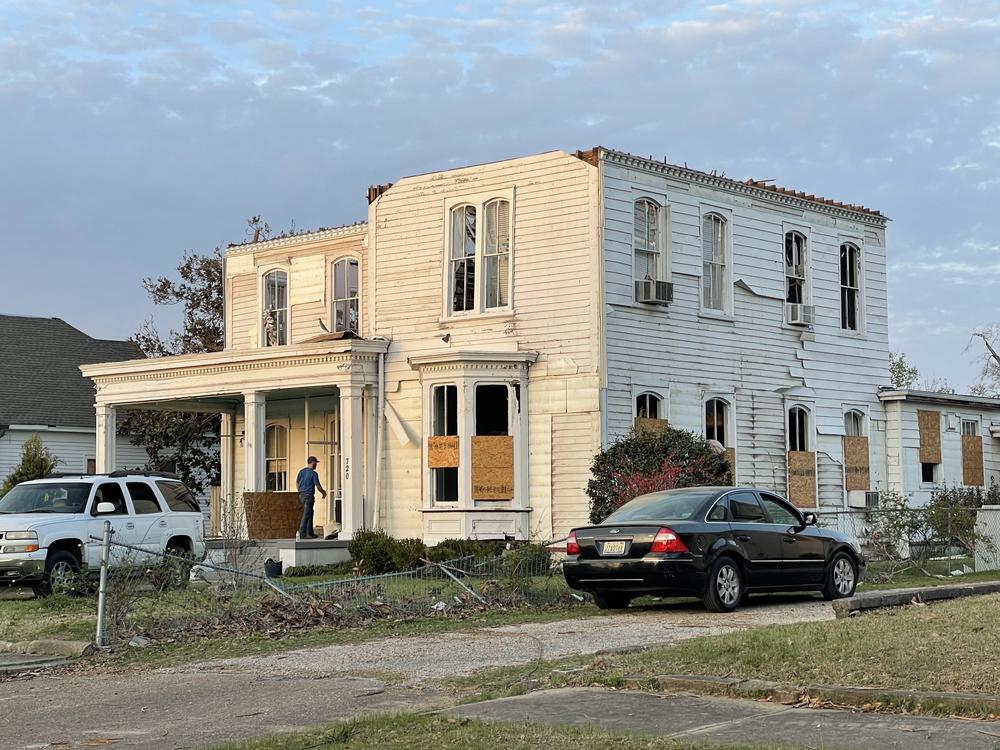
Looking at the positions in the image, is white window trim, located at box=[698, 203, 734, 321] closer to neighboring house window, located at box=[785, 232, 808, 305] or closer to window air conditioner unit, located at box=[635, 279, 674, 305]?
window air conditioner unit, located at box=[635, 279, 674, 305]

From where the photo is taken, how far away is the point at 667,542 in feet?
52.4

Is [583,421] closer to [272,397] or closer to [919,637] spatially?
[272,397]

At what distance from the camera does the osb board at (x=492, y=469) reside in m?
26.6

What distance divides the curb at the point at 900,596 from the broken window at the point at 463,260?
43.8 feet

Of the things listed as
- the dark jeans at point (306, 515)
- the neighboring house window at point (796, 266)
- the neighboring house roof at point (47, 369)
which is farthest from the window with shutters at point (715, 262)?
the neighboring house roof at point (47, 369)

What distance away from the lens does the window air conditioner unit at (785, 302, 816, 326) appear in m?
29.8

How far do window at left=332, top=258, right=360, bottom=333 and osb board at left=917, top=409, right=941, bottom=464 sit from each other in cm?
1304

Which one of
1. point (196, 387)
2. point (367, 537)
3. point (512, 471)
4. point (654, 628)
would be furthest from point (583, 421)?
point (654, 628)

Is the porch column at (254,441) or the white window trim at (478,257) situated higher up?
the white window trim at (478,257)

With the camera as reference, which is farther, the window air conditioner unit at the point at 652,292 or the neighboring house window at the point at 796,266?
the neighboring house window at the point at 796,266

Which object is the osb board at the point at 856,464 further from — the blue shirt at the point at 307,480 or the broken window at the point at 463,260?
the blue shirt at the point at 307,480

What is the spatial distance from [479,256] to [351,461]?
15.6 feet

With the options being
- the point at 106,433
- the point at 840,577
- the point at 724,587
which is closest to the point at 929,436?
the point at 840,577

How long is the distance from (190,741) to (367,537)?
54.0ft
